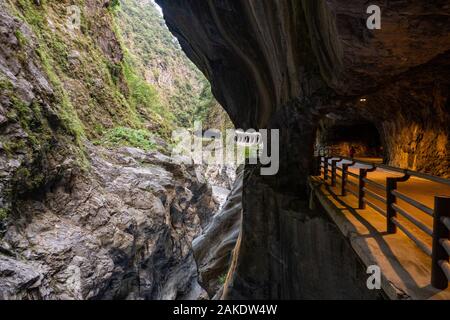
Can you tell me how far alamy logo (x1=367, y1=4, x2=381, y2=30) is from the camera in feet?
15.4

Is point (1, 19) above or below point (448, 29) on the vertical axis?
above

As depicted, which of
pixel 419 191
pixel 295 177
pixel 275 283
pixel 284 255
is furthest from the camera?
pixel 295 177

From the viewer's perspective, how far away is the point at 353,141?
31891 mm

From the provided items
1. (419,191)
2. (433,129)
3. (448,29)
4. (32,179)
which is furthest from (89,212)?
(433,129)

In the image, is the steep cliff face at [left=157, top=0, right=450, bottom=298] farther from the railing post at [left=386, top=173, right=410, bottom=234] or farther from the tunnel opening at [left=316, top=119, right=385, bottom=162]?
the tunnel opening at [left=316, top=119, right=385, bottom=162]

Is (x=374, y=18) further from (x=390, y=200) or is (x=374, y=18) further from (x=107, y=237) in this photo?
(x=107, y=237)

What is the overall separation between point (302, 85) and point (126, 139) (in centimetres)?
1499

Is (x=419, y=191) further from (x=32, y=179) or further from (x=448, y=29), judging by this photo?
(x=32, y=179)

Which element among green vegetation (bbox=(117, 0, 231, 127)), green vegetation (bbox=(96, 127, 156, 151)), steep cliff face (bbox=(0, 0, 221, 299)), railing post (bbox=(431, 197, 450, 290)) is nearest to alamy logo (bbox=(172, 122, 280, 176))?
green vegetation (bbox=(117, 0, 231, 127))

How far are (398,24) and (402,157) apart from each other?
483 inches

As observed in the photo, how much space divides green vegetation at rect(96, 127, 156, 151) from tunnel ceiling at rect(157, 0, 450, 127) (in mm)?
7390

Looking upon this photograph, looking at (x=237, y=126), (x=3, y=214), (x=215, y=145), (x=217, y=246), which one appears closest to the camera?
(x=3, y=214)

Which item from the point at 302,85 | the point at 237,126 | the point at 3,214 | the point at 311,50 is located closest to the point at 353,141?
the point at 237,126

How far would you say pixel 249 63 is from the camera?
12.3m
